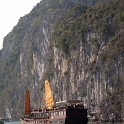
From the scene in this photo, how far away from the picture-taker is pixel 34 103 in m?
115

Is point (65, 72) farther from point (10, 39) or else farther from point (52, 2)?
point (10, 39)

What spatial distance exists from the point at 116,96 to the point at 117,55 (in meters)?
7.26

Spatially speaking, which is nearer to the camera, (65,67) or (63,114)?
(63,114)

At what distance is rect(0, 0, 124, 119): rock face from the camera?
2982 inches

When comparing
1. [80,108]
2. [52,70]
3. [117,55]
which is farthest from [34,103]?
[80,108]

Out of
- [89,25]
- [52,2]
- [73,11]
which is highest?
[52,2]

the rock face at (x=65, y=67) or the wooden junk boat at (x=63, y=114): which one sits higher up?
the rock face at (x=65, y=67)

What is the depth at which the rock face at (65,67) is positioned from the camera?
2982 inches

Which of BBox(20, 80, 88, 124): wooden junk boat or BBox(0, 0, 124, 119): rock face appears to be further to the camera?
BBox(0, 0, 124, 119): rock face

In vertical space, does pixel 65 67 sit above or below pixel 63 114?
above

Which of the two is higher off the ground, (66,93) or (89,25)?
(89,25)

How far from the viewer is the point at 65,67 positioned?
92188mm

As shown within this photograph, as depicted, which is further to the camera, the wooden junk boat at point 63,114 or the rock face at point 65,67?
the rock face at point 65,67

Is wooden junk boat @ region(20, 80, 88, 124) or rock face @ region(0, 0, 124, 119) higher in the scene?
rock face @ region(0, 0, 124, 119)
